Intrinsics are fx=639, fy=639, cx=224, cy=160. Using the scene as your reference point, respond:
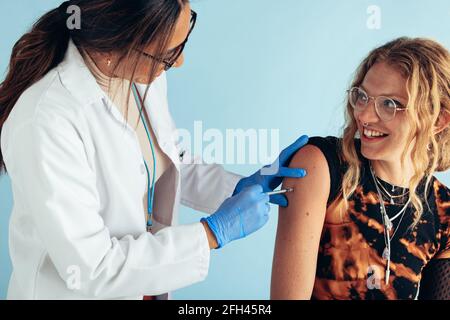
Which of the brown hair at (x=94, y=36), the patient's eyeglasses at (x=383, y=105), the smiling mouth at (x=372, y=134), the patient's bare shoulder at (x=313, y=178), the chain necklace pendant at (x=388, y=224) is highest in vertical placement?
the brown hair at (x=94, y=36)

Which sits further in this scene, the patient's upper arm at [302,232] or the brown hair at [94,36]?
the patient's upper arm at [302,232]

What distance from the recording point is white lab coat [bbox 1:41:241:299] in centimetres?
142

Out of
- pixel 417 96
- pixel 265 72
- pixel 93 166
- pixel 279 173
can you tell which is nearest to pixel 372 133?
pixel 417 96

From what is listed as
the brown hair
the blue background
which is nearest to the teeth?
the brown hair

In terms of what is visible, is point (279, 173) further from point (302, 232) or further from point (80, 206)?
point (80, 206)

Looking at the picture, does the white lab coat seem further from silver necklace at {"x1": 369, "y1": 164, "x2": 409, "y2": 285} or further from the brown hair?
silver necklace at {"x1": 369, "y1": 164, "x2": 409, "y2": 285}

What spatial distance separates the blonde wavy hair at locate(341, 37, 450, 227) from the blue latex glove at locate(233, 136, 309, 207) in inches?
5.0

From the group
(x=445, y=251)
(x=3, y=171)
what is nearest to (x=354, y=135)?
(x=445, y=251)

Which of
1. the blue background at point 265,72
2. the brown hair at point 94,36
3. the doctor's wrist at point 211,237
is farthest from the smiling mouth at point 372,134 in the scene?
the blue background at point 265,72

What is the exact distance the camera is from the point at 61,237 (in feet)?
4.66

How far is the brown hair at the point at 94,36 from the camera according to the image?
1466 millimetres

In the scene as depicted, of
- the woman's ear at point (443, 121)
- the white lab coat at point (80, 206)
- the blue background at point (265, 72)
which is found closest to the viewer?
the white lab coat at point (80, 206)

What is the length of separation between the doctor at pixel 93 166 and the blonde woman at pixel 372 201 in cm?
10

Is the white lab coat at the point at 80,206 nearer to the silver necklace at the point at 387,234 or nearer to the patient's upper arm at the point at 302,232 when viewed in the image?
the patient's upper arm at the point at 302,232
